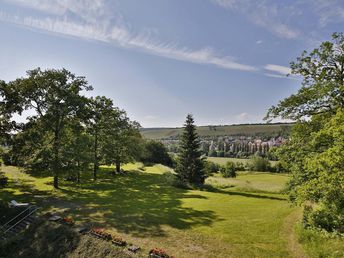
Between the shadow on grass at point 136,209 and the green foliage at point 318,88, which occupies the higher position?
the green foliage at point 318,88

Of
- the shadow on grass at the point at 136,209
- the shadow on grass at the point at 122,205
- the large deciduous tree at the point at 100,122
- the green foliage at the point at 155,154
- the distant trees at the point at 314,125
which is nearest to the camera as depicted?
the distant trees at the point at 314,125

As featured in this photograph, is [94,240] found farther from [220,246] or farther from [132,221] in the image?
[220,246]

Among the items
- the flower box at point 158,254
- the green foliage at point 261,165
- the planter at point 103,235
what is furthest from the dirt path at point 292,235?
the green foliage at point 261,165

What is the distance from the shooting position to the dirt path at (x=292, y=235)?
1589cm

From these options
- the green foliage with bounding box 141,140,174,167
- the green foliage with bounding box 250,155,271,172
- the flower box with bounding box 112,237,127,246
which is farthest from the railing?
the green foliage with bounding box 250,155,271,172

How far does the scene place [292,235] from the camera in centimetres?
1855

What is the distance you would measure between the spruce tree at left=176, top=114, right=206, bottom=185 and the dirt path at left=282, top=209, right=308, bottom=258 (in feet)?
72.2

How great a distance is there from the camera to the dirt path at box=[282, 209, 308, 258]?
52.1 feet

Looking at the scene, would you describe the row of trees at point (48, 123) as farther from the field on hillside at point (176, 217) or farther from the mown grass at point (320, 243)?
the mown grass at point (320, 243)

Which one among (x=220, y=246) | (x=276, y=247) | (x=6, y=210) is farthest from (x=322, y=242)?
(x=6, y=210)

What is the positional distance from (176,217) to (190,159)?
2227 cm

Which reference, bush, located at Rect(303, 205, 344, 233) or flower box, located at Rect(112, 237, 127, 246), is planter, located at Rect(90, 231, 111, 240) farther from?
bush, located at Rect(303, 205, 344, 233)

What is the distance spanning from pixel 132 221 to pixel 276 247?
37.5 ft

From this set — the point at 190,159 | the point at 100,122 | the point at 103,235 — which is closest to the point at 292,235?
the point at 103,235
